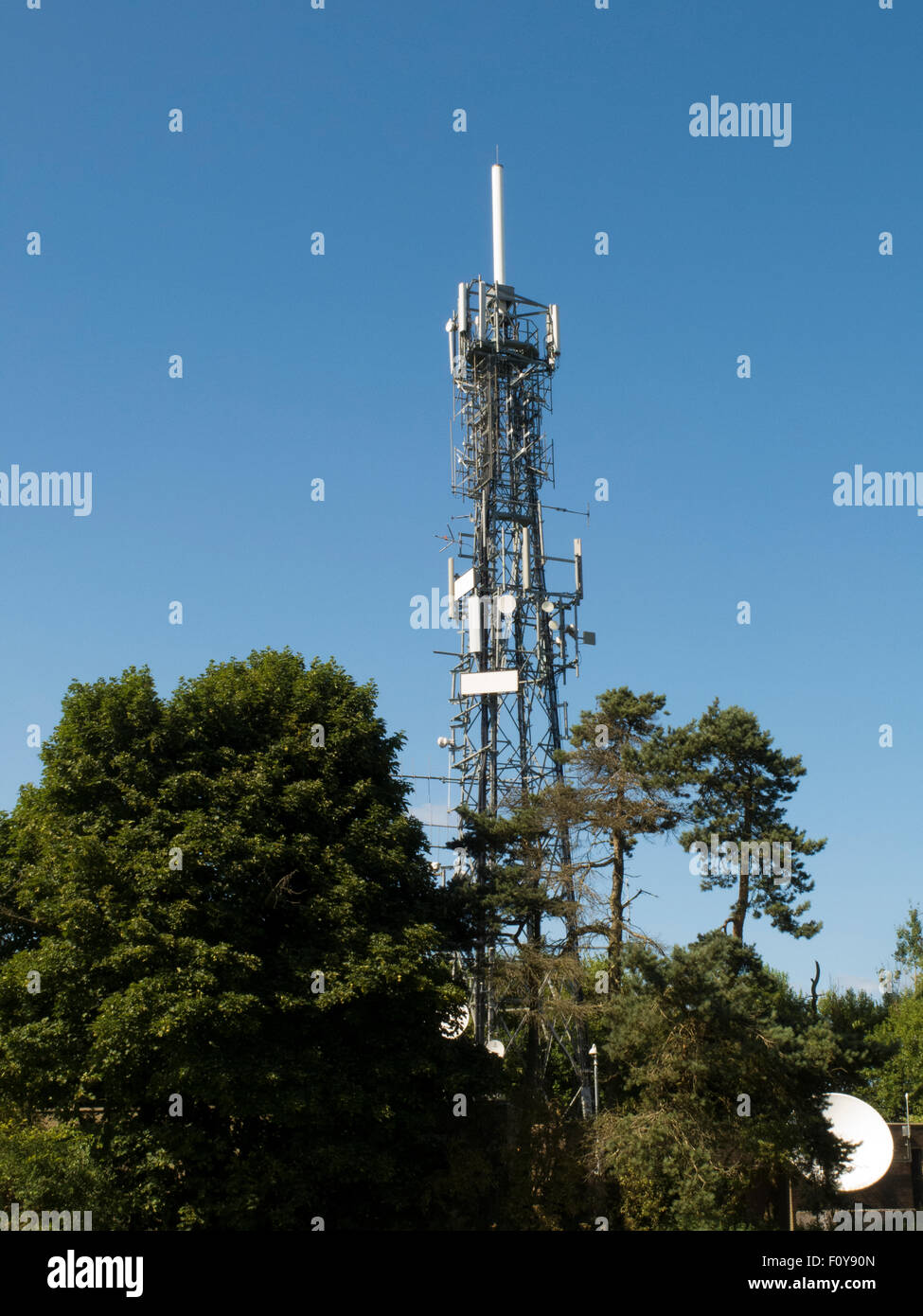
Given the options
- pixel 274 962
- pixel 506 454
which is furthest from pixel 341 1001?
pixel 506 454

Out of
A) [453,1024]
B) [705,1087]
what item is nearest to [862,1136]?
[705,1087]

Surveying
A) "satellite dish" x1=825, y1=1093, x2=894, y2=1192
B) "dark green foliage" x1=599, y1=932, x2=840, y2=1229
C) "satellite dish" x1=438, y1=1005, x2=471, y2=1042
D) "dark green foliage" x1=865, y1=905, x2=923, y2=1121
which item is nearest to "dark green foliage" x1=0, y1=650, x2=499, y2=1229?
"satellite dish" x1=438, y1=1005, x2=471, y2=1042

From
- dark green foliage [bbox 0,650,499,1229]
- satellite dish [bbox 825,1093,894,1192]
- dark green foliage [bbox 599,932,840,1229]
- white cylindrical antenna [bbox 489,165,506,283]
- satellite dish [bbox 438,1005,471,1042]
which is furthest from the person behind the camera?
white cylindrical antenna [bbox 489,165,506,283]

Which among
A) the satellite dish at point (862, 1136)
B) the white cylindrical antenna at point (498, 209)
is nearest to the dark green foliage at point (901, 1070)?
the satellite dish at point (862, 1136)

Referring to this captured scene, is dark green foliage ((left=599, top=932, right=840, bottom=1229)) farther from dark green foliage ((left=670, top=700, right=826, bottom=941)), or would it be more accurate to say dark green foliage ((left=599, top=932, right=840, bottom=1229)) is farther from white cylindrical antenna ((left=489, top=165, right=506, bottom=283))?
white cylindrical antenna ((left=489, top=165, right=506, bottom=283))

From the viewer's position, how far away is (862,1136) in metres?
33.9

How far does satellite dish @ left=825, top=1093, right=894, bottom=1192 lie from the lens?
33344 millimetres

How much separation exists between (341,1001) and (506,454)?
23.2 m

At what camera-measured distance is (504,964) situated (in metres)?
29.9

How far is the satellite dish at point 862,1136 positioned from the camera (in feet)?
109

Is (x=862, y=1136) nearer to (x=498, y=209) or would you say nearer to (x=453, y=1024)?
(x=453, y=1024)

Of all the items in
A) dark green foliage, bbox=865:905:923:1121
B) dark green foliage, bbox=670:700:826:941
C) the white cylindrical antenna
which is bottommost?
dark green foliage, bbox=865:905:923:1121

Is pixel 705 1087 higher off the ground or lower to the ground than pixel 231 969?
lower
